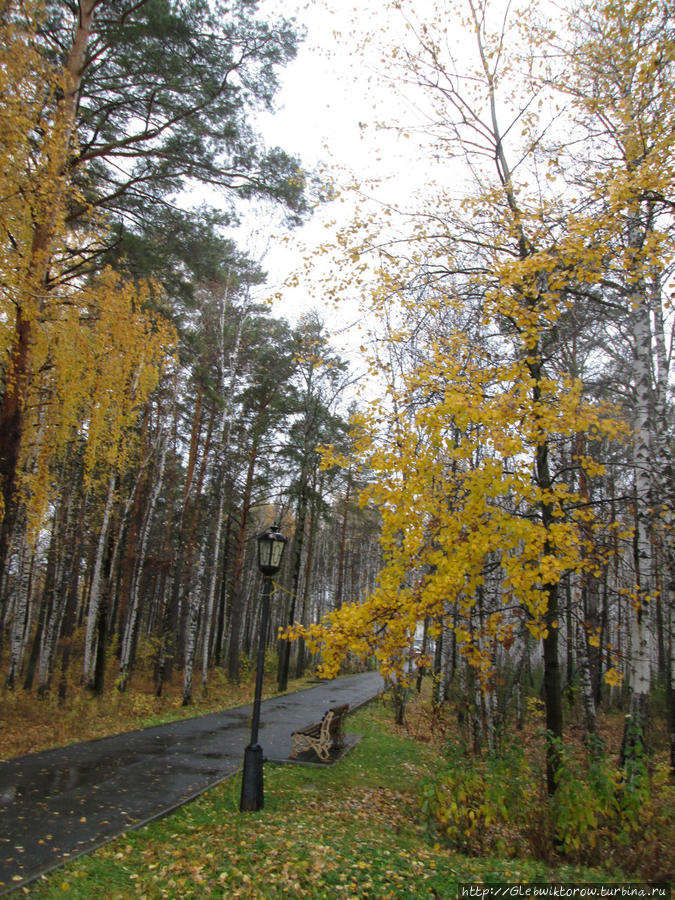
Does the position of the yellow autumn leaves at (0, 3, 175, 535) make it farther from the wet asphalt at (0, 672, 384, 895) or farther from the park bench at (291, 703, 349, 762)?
the park bench at (291, 703, 349, 762)

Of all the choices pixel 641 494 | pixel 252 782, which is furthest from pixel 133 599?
pixel 641 494

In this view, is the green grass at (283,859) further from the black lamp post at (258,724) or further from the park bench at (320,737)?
the park bench at (320,737)

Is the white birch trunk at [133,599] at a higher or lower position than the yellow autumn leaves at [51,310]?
lower

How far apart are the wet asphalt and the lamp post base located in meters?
0.70

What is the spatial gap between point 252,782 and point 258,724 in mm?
593

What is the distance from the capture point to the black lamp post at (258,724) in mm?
5879

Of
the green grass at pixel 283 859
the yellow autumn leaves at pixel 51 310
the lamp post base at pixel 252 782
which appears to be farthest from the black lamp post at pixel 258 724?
the yellow autumn leaves at pixel 51 310

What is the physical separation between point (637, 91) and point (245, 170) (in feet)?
21.6

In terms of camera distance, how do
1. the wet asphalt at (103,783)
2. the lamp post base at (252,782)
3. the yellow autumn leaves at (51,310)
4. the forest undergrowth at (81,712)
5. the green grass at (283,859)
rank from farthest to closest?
the forest undergrowth at (81,712), the yellow autumn leaves at (51,310), the lamp post base at (252,782), the wet asphalt at (103,783), the green grass at (283,859)

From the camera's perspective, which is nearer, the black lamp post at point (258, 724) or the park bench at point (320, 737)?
the black lamp post at point (258, 724)

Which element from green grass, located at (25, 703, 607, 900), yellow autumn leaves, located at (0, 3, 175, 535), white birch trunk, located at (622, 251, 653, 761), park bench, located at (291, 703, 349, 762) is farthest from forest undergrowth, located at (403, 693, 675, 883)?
yellow autumn leaves, located at (0, 3, 175, 535)

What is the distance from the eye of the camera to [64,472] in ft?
49.8

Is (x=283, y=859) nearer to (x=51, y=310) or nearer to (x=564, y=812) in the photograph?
(x=564, y=812)

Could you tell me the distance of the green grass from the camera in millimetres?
3844
